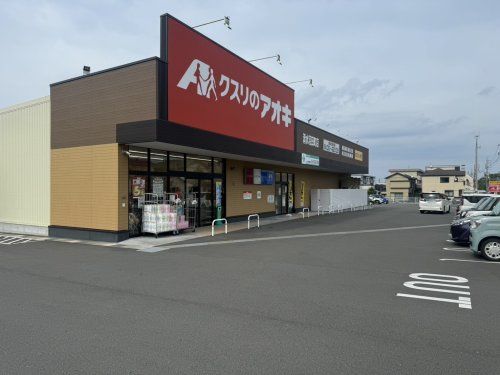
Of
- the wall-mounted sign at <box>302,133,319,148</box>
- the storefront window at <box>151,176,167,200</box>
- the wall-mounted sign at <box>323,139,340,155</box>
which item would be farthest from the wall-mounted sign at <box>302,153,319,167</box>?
the storefront window at <box>151,176,167,200</box>

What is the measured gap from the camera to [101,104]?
43.3 feet

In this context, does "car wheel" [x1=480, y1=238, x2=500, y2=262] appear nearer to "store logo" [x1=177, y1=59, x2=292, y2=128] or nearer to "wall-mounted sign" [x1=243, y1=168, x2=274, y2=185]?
"store logo" [x1=177, y1=59, x2=292, y2=128]

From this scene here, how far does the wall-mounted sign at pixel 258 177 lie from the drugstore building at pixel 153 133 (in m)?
1.46

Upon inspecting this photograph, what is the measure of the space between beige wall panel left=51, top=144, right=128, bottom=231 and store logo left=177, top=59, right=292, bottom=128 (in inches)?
145

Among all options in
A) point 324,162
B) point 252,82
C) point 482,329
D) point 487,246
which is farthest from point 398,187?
point 482,329

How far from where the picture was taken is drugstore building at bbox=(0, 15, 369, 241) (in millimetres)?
12492

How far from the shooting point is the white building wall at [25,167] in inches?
594

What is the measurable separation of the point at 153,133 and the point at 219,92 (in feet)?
14.5

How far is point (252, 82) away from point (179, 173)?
5850mm

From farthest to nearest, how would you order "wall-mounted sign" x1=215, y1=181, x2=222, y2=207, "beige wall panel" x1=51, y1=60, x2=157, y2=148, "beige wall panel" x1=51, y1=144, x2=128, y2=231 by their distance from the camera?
"wall-mounted sign" x1=215, y1=181, x2=222, y2=207, "beige wall panel" x1=51, y1=144, x2=128, y2=231, "beige wall panel" x1=51, y1=60, x2=157, y2=148

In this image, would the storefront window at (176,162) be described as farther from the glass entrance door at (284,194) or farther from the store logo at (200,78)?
the glass entrance door at (284,194)

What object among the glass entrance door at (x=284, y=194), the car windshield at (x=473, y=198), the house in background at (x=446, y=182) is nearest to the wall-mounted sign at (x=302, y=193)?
the glass entrance door at (x=284, y=194)

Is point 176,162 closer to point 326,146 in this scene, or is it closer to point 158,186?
point 158,186

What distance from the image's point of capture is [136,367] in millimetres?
3693
